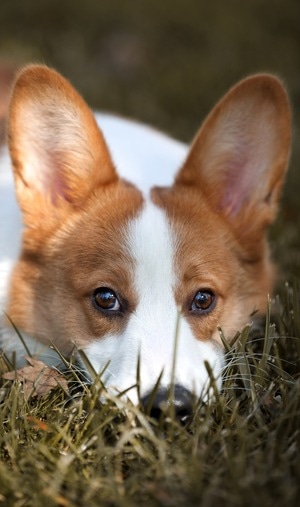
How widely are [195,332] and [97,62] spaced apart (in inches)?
207

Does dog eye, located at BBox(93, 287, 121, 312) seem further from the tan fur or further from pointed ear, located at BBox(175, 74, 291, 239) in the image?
pointed ear, located at BBox(175, 74, 291, 239)

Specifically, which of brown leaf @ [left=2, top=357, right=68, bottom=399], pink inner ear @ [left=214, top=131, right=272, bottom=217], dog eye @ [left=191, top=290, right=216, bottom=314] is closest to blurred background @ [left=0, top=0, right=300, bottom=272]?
pink inner ear @ [left=214, top=131, right=272, bottom=217]

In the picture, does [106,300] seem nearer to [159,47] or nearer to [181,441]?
[181,441]

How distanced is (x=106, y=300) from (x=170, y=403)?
61cm

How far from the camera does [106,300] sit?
110 inches

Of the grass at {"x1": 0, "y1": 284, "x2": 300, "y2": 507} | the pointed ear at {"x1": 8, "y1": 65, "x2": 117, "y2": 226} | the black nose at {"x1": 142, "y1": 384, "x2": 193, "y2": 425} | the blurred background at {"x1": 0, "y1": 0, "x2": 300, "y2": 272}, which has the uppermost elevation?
the blurred background at {"x1": 0, "y1": 0, "x2": 300, "y2": 272}

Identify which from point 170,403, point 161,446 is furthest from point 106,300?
point 161,446

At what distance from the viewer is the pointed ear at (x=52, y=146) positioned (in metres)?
2.99

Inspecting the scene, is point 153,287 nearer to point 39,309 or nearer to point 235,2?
point 39,309

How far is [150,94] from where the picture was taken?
21.9 feet

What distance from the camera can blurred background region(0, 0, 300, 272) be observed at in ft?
21.4

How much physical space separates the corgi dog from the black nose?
0.65 ft

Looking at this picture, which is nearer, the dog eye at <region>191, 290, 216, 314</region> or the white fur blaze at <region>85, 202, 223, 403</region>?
the white fur blaze at <region>85, 202, 223, 403</region>

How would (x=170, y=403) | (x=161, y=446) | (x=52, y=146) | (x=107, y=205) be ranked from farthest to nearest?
(x=52, y=146), (x=107, y=205), (x=170, y=403), (x=161, y=446)
